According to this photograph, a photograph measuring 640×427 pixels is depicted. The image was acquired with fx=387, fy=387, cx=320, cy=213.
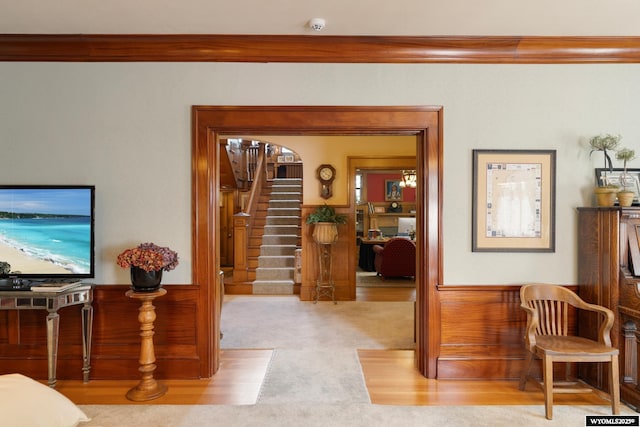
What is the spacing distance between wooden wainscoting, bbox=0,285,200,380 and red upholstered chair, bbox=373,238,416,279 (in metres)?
5.33

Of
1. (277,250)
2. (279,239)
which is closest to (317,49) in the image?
(277,250)

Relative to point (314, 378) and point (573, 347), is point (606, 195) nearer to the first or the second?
point (573, 347)

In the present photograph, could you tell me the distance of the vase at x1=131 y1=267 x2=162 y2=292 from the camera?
2.86 m

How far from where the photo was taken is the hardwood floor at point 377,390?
286cm

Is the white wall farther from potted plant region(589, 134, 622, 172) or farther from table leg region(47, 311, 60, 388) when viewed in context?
table leg region(47, 311, 60, 388)

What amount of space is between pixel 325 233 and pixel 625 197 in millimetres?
3825

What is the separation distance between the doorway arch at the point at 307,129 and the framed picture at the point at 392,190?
336 inches

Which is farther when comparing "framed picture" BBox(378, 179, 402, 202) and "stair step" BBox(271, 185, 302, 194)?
"framed picture" BBox(378, 179, 402, 202)

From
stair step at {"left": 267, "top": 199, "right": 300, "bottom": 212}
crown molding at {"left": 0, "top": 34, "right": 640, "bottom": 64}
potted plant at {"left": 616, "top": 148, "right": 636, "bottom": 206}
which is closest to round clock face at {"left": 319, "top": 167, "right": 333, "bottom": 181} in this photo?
stair step at {"left": 267, "top": 199, "right": 300, "bottom": 212}

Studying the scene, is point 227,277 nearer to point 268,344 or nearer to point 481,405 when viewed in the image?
point 268,344

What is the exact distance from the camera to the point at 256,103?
10.6 feet

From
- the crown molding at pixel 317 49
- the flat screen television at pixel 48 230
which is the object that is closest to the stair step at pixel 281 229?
the flat screen television at pixel 48 230

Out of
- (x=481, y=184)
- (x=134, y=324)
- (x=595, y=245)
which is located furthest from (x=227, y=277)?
(x=595, y=245)

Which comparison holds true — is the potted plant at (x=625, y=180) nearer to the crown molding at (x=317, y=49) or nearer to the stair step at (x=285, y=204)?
the crown molding at (x=317, y=49)
